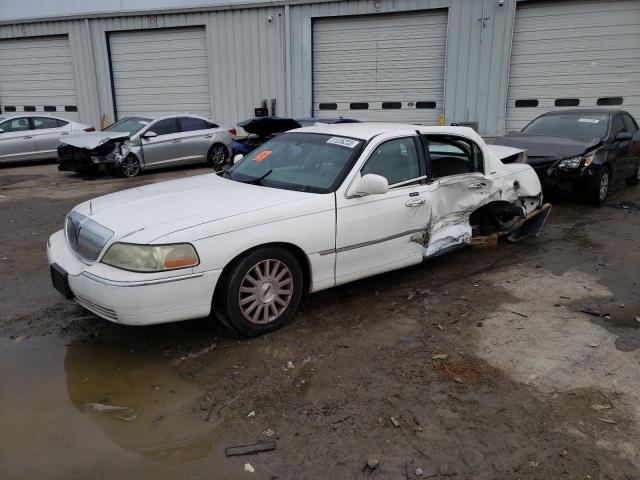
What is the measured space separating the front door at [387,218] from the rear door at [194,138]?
9024 mm

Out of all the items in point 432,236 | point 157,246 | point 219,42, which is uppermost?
point 219,42

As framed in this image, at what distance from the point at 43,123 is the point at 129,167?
3.98m

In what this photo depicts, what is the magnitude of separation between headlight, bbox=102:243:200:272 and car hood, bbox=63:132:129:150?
9.03 meters

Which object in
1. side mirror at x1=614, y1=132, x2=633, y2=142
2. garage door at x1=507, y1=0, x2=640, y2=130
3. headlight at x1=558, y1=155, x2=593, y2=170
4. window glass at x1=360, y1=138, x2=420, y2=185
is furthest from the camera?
garage door at x1=507, y1=0, x2=640, y2=130

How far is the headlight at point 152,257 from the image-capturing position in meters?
3.41

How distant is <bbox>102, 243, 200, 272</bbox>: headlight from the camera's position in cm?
341

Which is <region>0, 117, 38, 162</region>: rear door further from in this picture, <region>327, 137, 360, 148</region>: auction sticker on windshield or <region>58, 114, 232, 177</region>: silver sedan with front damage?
<region>327, 137, 360, 148</region>: auction sticker on windshield

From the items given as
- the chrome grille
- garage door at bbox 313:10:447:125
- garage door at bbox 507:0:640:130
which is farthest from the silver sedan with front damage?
the chrome grille

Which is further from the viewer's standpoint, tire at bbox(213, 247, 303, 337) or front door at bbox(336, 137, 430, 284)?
front door at bbox(336, 137, 430, 284)

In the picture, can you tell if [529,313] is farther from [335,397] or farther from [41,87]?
[41,87]

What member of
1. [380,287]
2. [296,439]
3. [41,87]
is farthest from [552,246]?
[41,87]

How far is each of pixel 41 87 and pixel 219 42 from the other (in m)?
7.66

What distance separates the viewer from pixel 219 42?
16.4 m

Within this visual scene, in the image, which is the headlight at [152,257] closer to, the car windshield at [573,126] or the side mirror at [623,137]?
the car windshield at [573,126]
